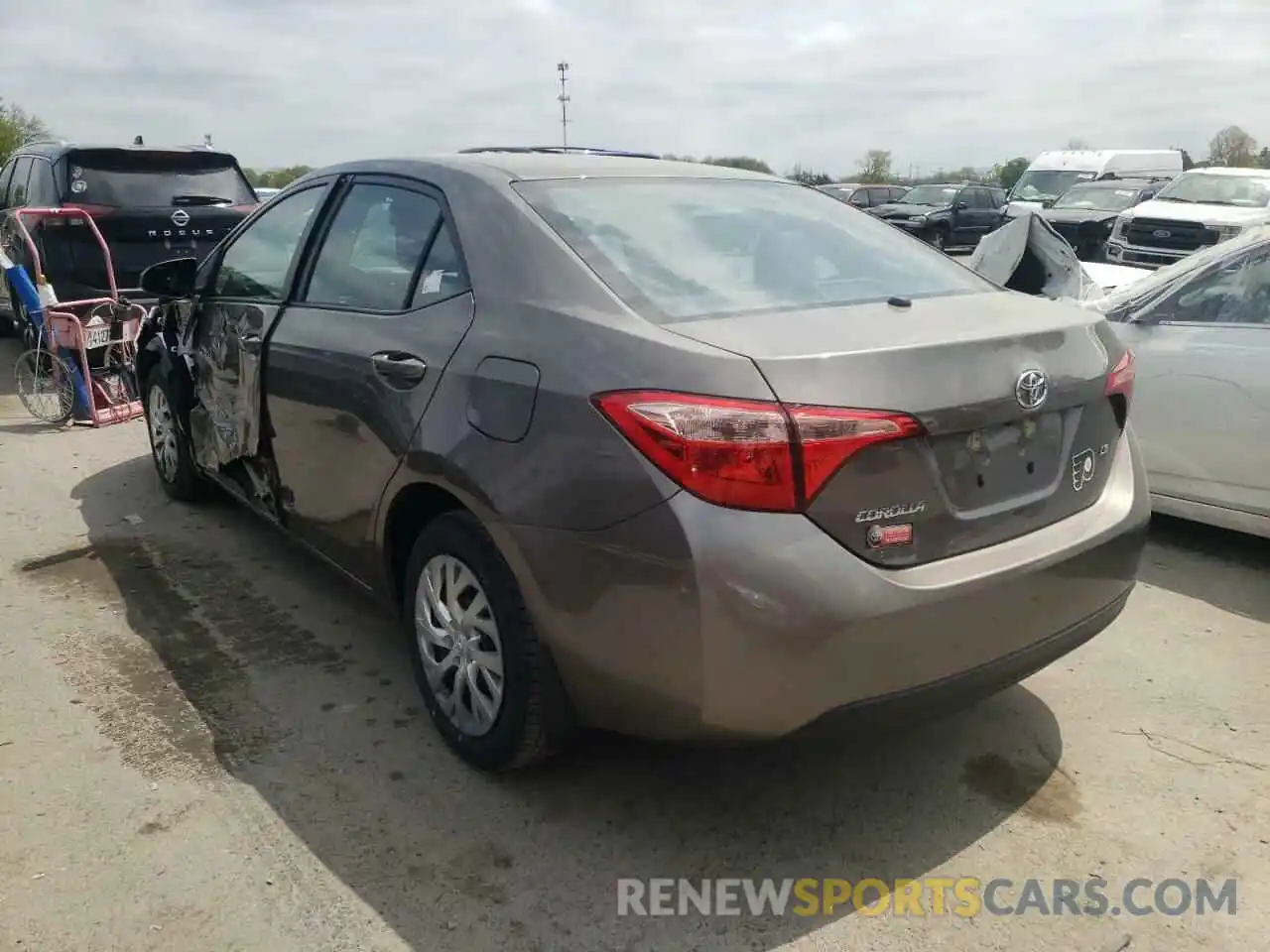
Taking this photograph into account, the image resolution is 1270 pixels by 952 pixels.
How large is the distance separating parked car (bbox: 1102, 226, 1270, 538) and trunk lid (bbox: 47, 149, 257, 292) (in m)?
7.35

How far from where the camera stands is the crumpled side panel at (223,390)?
3.98m

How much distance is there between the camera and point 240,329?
13.2 ft

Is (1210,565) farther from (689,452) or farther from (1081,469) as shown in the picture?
(689,452)

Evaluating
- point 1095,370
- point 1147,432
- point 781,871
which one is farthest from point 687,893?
point 1147,432

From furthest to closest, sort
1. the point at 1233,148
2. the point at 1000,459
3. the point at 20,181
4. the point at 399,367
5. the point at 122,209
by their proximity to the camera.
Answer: the point at 1233,148, the point at 20,181, the point at 122,209, the point at 399,367, the point at 1000,459

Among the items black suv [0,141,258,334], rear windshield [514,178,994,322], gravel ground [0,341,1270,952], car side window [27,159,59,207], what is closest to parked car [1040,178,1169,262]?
black suv [0,141,258,334]

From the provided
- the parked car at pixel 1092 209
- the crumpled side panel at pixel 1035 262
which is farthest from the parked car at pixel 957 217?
the crumpled side panel at pixel 1035 262

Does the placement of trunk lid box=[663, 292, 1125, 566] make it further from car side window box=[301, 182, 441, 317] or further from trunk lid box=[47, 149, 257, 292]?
trunk lid box=[47, 149, 257, 292]

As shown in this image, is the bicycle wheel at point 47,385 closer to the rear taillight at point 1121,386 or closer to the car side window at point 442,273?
the car side window at point 442,273

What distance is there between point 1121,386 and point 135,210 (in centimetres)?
816

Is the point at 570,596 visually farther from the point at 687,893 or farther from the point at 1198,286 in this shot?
the point at 1198,286

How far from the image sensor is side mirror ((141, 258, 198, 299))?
183 inches

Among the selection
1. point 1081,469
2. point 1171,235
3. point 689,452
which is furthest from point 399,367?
point 1171,235

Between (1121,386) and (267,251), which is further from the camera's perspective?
(267,251)
